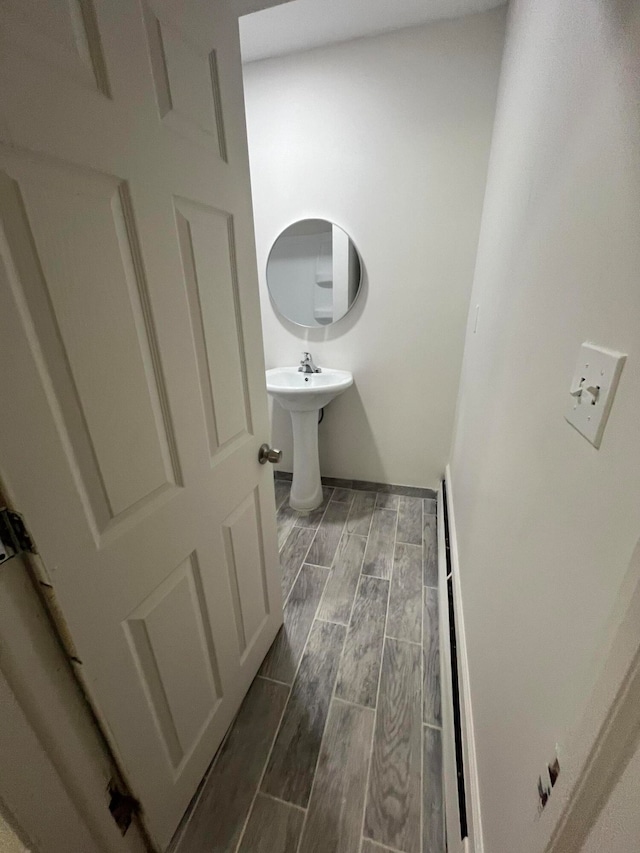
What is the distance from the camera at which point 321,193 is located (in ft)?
6.22

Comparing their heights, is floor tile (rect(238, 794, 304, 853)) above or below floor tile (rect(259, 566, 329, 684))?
below

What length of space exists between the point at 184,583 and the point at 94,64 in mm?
978

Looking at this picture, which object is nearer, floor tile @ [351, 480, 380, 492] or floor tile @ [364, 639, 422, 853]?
floor tile @ [364, 639, 422, 853]

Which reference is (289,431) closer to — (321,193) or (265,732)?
(321,193)

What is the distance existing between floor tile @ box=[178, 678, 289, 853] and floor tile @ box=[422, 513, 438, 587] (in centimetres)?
84

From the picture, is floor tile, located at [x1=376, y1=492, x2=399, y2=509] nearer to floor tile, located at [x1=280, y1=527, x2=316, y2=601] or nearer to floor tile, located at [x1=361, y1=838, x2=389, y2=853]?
floor tile, located at [x1=280, y1=527, x2=316, y2=601]

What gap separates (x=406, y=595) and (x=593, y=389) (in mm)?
1411

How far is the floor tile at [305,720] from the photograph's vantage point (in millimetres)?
973

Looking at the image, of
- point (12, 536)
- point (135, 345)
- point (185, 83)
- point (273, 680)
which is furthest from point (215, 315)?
point (273, 680)

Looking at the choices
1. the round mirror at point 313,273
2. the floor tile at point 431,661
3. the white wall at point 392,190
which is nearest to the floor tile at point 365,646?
the floor tile at point 431,661

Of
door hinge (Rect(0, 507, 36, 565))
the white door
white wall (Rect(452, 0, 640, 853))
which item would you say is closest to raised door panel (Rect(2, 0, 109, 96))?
the white door

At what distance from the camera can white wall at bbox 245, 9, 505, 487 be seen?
1.60 m

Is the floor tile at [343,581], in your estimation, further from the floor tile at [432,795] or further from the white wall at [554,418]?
the white wall at [554,418]

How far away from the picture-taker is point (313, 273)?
6.73 feet
